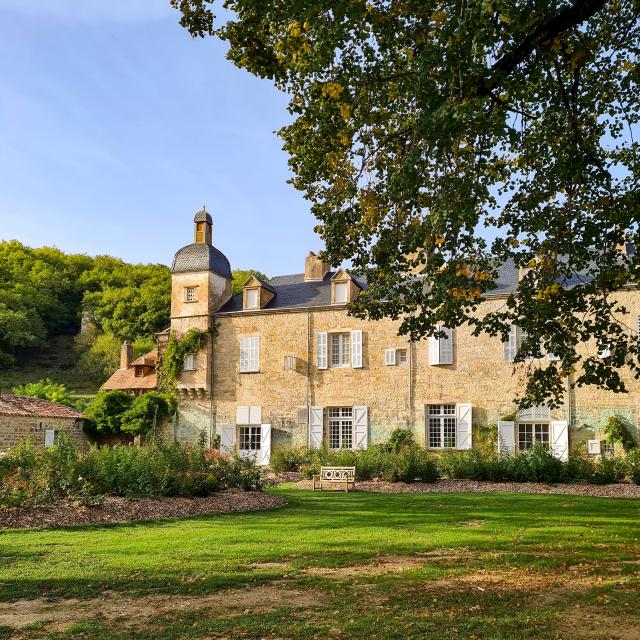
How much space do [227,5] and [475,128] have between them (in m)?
3.80

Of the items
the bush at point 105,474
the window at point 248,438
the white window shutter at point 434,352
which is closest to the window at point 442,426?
the white window shutter at point 434,352

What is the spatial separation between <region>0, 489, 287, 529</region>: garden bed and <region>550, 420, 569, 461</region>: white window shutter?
12468 millimetres

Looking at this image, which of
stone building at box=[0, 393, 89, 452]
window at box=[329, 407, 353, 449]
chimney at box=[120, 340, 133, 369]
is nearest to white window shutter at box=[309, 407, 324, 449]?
window at box=[329, 407, 353, 449]

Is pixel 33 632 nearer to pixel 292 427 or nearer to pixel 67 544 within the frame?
pixel 67 544

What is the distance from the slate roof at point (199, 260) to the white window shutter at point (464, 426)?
12.0 m

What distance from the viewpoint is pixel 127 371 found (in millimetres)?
35719

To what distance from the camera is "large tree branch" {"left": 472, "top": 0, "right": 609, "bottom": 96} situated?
7.36 m

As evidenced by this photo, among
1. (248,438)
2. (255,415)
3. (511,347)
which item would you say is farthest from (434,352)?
(248,438)

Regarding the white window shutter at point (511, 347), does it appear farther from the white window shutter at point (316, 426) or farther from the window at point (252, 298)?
the window at point (252, 298)

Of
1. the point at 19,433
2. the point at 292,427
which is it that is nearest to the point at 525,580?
the point at 292,427

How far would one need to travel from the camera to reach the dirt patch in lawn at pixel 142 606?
5410 millimetres

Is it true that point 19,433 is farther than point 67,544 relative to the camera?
Yes

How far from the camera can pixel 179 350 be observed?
94.9 ft

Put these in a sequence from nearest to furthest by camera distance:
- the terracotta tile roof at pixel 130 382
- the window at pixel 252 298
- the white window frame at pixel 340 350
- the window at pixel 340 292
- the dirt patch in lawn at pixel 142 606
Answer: the dirt patch in lawn at pixel 142 606, the white window frame at pixel 340 350, the window at pixel 340 292, the window at pixel 252 298, the terracotta tile roof at pixel 130 382
